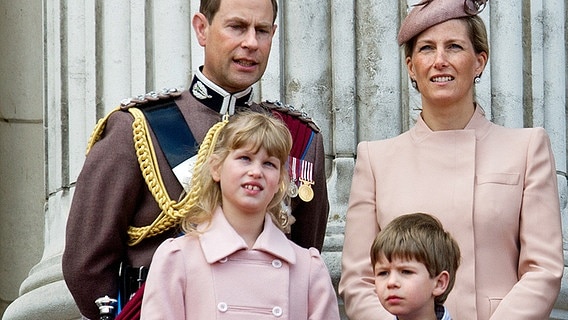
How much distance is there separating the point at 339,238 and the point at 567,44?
129 centimetres

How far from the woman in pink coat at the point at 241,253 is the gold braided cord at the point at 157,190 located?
113 mm

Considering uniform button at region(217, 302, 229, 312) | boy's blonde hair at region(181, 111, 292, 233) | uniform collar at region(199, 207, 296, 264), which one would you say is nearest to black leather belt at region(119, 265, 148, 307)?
boy's blonde hair at region(181, 111, 292, 233)

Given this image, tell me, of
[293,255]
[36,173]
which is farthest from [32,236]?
[293,255]

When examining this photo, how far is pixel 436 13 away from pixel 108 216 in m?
1.17

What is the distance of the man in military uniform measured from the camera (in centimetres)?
615

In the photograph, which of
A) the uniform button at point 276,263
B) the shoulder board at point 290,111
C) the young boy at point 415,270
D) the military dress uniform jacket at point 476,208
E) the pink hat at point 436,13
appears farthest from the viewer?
the shoulder board at point 290,111

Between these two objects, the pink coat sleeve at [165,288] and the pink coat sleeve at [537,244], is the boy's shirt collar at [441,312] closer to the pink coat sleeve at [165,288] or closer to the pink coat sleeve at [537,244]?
the pink coat sleeve at [537,244]

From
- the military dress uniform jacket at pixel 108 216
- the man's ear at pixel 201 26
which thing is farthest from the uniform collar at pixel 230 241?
the man's ear at pixel 201 26

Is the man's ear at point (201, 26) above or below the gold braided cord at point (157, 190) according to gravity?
above

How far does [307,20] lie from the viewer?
24.8 ft

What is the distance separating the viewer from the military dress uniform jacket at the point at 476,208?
19.6 feet

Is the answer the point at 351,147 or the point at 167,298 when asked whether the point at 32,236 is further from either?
the point at 167,298

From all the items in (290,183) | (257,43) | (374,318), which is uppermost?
(257,43)

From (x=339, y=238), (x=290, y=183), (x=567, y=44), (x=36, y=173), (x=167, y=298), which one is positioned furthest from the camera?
(x=36, y=173)
